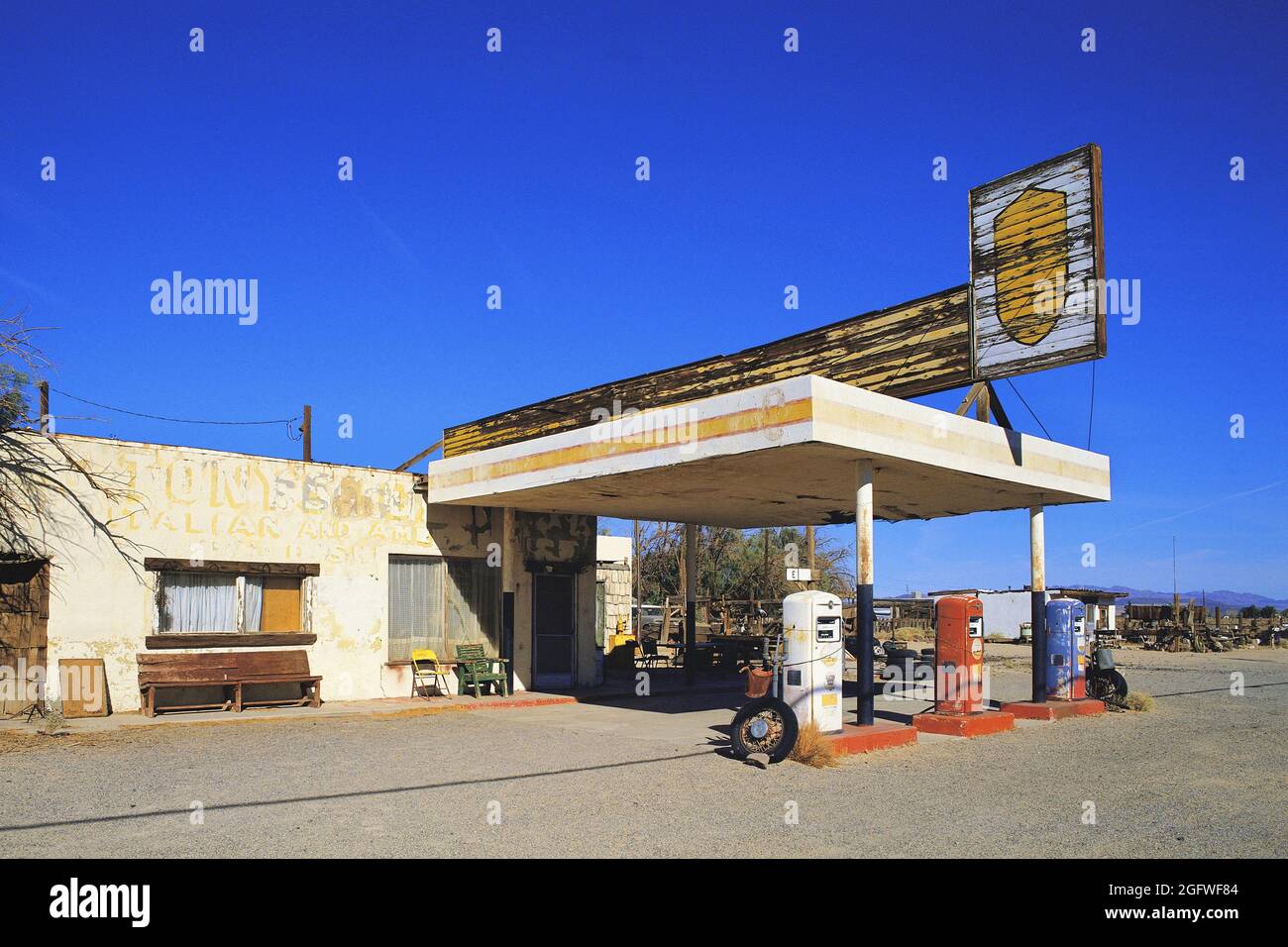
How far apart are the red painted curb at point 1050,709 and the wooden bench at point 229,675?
11.4 metres

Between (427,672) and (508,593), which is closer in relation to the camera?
(427,672)

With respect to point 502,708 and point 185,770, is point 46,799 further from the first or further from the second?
point 502,708

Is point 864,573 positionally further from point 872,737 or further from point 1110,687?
point 1110,687

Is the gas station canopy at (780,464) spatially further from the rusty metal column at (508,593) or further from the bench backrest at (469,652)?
the bench backrest at (469,652)

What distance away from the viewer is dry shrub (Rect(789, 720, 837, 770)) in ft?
37.4

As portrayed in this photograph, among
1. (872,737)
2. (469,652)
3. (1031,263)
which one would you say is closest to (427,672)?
(469,652)

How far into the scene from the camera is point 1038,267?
1352 centimetres

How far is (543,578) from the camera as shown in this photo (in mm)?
20547

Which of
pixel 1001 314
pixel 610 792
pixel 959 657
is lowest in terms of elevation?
pixel 610 792

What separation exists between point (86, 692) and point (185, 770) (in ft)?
16.3

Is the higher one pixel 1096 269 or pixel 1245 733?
pixel 1096 269

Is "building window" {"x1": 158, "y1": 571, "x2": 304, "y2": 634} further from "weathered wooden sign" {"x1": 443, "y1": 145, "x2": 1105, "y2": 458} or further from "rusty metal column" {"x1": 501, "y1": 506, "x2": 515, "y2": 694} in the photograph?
"weathered wooden sign" {"x1": 443, "y1": 145, "x2": 1105, "y2": 458}

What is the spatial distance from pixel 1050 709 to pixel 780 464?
22.9 ft

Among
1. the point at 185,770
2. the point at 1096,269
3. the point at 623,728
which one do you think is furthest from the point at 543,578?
the point at 1096,269
